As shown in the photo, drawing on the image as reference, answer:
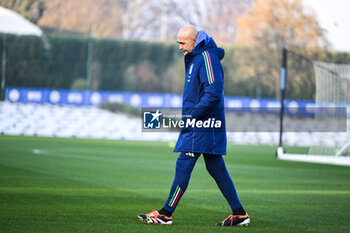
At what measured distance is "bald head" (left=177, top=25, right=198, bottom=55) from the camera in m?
6.61

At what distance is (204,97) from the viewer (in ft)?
21.1

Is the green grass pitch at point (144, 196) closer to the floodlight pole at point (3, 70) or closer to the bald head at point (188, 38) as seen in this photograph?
the bald head at point (188, 38)

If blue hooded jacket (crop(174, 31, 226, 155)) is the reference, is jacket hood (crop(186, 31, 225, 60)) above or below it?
above

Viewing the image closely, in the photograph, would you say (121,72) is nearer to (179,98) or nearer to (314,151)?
(179,98)

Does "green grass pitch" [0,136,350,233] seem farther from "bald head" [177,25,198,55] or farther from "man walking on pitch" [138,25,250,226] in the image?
"bald head" [177,25,198,55]

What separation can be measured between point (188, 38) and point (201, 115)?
0.80 m

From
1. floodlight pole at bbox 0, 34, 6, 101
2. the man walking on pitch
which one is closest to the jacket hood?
the man walking on pitch

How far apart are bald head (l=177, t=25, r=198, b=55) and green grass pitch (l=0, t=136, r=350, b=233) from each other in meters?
1.82

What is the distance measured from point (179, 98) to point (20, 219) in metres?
30.2

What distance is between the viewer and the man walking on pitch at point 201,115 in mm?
6469

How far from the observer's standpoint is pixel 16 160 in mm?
14672

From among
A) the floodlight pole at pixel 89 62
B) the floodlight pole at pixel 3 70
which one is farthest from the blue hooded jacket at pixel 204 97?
the floodlight pole at pixel 89 62

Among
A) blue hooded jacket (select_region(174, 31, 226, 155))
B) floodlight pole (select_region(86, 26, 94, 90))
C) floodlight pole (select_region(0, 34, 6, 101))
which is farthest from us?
floodlight pole (select_region(86, 26, 94, 90))

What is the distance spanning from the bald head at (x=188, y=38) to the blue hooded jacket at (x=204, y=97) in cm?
5
